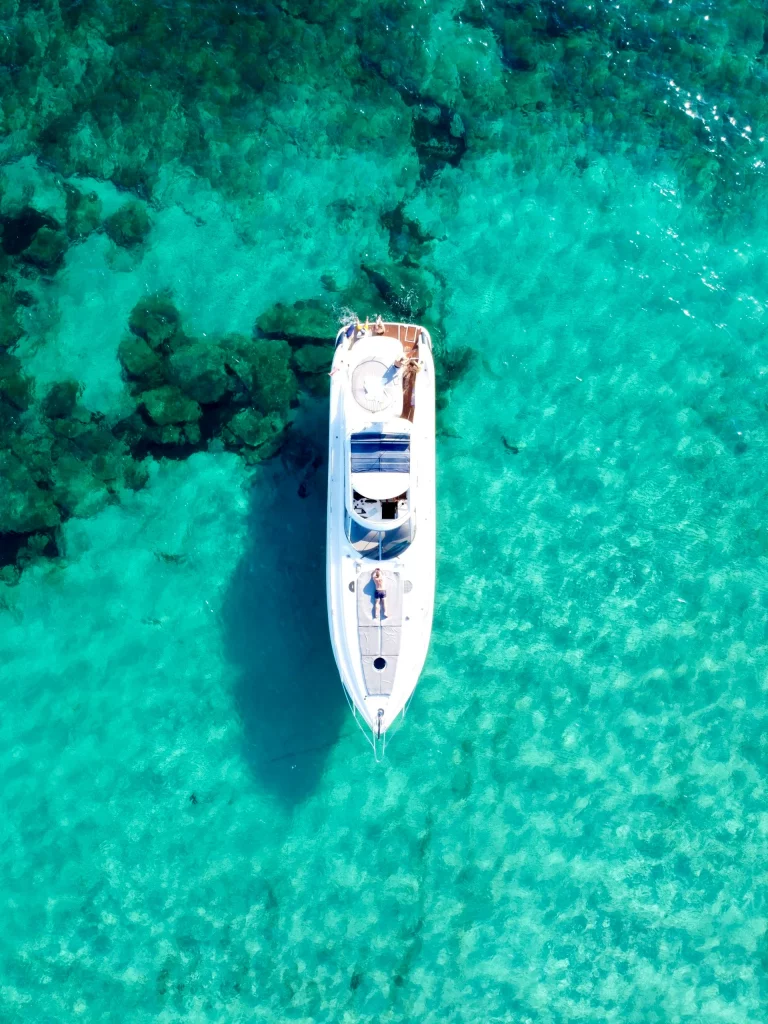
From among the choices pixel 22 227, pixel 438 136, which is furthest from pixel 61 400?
pixel 438 136

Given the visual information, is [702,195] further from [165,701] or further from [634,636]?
[165,701]

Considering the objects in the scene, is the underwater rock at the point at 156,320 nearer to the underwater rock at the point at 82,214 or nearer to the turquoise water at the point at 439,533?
the turquoise water at the point at 439,533

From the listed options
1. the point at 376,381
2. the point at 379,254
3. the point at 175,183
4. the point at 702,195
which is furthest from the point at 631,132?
the point at 175,183

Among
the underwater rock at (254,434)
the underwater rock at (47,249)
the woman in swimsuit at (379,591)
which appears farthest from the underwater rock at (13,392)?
the woman in swimsuit at (379,591)

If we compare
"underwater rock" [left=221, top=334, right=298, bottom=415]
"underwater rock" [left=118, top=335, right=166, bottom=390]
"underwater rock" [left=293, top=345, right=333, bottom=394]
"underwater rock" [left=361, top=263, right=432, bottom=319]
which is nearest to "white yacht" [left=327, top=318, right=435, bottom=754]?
"underwater rock" [left=293, top=345, right=333, bottom=394]

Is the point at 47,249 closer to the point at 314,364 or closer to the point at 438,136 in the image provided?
→ the point at 314,364
